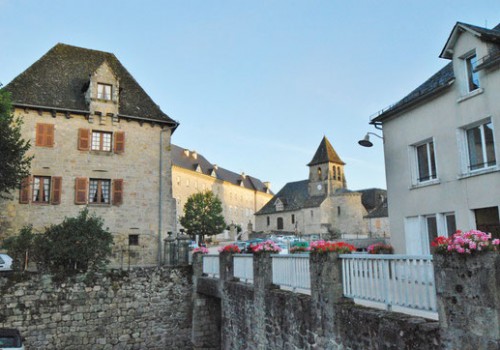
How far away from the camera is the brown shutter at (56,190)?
20484 mm

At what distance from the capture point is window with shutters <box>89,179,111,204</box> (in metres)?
21.4

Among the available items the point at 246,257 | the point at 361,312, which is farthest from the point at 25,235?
the point at 361,312

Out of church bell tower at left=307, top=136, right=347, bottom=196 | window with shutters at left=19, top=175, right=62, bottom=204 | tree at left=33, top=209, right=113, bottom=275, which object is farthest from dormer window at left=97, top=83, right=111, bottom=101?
church bell tower at left=307, top=136, right=347, bottom=196

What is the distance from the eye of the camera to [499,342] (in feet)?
13.5

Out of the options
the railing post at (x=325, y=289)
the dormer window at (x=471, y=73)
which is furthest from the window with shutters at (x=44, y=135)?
the dormer window at (x=471, y=73)

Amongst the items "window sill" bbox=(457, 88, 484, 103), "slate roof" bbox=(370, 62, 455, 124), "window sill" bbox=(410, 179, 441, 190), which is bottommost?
"window sill" bbox=(410, 179, 441, 190)

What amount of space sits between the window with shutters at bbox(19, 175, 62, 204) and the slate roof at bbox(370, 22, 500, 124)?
15267mm

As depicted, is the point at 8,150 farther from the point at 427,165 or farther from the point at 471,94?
the point at 471,94

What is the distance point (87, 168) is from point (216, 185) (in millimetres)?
54499

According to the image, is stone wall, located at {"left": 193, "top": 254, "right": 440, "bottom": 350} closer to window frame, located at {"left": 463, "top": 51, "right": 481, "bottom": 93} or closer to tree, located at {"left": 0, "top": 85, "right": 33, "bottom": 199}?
window frame, located at {"left": 463, "top": 51, "right": 481, "bottom": 93}

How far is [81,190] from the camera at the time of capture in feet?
68.9

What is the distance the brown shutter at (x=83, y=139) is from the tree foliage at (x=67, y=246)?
4.59m

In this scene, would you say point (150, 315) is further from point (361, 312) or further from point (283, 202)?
point (283, 202)

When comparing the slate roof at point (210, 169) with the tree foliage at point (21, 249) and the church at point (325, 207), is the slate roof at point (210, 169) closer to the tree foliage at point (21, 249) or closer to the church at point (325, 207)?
the church at point (325, 207)
